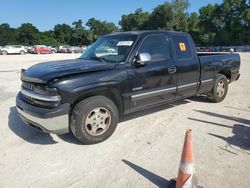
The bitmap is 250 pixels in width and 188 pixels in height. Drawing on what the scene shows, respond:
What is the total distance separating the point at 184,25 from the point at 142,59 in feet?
239

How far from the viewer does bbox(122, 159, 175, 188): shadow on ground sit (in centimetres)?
331

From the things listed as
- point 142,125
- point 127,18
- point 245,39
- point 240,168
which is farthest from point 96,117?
point 127,18

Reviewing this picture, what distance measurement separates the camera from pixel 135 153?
13.9ft

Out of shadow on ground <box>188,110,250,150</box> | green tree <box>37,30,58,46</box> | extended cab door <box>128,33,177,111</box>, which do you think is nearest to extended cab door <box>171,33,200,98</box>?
extended cab door <box>128,33,177,111</box>

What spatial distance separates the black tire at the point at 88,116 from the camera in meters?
4.25

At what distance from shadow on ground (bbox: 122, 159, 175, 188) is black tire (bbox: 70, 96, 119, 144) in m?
0.91

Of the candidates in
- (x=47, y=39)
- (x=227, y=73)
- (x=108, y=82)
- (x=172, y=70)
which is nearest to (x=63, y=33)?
(x=47, y=39)

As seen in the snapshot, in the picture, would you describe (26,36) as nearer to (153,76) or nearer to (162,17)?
(162,17)

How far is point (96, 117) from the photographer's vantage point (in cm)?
450

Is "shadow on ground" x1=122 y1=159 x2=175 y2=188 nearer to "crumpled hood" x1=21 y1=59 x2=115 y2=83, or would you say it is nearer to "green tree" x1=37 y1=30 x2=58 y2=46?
"crumpled hood" x1=21 y1=59 x2=115 y2=83

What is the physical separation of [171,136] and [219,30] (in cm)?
7287

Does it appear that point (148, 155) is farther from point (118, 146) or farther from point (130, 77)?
point (130, 77)

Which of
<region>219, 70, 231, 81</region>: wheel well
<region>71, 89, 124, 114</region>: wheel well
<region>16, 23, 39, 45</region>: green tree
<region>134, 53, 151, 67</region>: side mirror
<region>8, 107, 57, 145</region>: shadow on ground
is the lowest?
<region>8, 107, 57, 145</region>: shadow on ground

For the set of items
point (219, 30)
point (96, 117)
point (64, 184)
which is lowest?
point (64, 184)
